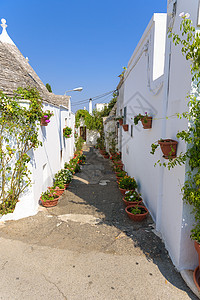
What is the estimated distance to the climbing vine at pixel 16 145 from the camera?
5.05 meters

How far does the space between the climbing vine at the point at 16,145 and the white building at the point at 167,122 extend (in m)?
3.49

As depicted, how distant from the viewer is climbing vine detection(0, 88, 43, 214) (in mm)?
5047

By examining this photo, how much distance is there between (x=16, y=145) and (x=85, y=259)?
3.55 m

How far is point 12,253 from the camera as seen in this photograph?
3.92 meters

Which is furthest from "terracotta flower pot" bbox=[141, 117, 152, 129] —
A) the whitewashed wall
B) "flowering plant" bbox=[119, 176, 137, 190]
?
the whitewashed wall

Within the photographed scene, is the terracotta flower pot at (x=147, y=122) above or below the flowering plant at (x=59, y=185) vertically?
above

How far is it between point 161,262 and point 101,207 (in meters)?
3.00

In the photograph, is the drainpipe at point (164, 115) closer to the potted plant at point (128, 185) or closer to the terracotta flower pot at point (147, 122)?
the terracotta flower pot at point (147, 122)

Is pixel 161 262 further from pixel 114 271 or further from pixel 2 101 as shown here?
pixel 2 101

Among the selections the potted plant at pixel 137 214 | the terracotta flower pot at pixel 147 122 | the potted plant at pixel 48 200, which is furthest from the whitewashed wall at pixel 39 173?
the terracotta flower pot at pixel 147 122

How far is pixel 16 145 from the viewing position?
5.27 meters

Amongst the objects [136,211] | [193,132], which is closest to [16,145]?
[136,211]

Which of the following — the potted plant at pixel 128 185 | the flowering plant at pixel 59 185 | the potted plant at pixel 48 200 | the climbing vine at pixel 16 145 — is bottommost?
the potted plant at pixel 48 200

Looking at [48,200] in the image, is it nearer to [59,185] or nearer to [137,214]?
[59,185]
